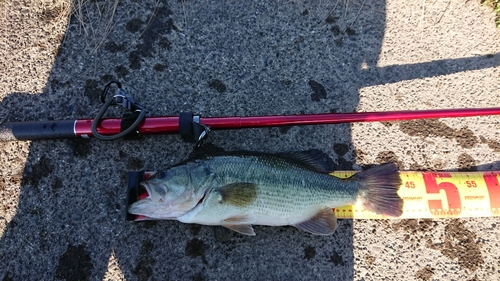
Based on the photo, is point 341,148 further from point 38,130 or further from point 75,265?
point 38,130

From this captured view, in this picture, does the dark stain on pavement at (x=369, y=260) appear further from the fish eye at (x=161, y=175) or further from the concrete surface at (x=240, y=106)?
the fish eye at (x=161, y=175)

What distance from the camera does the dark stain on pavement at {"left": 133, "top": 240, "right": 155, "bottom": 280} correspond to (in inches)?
109

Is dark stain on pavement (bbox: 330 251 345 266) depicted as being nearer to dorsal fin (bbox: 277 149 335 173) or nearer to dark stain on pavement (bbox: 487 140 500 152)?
dorsal fin (bbox: 277 149 335 173)

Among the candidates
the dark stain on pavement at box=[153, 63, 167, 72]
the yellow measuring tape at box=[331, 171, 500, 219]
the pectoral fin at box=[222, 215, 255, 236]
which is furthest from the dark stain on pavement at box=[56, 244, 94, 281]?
the yellow measuring tape at box=[331, 171, 500, 219]

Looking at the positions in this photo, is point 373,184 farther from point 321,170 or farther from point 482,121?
point 482,121

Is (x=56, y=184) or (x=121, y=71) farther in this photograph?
(x=121, y=71)

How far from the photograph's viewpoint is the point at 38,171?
10.0ft

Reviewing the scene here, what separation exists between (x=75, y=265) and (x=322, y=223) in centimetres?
215

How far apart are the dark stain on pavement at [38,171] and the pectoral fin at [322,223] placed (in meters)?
2.37

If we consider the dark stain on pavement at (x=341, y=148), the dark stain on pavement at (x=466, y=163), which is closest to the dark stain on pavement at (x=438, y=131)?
the dark stain on pavement at (x=466, y=163)

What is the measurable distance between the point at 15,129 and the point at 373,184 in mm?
3191

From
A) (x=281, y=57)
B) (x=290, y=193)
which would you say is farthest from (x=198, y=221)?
(x=281, y=57)

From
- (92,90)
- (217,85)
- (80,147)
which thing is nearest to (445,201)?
(217,85)

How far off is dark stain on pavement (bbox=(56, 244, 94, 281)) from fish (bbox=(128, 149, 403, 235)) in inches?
28.4
